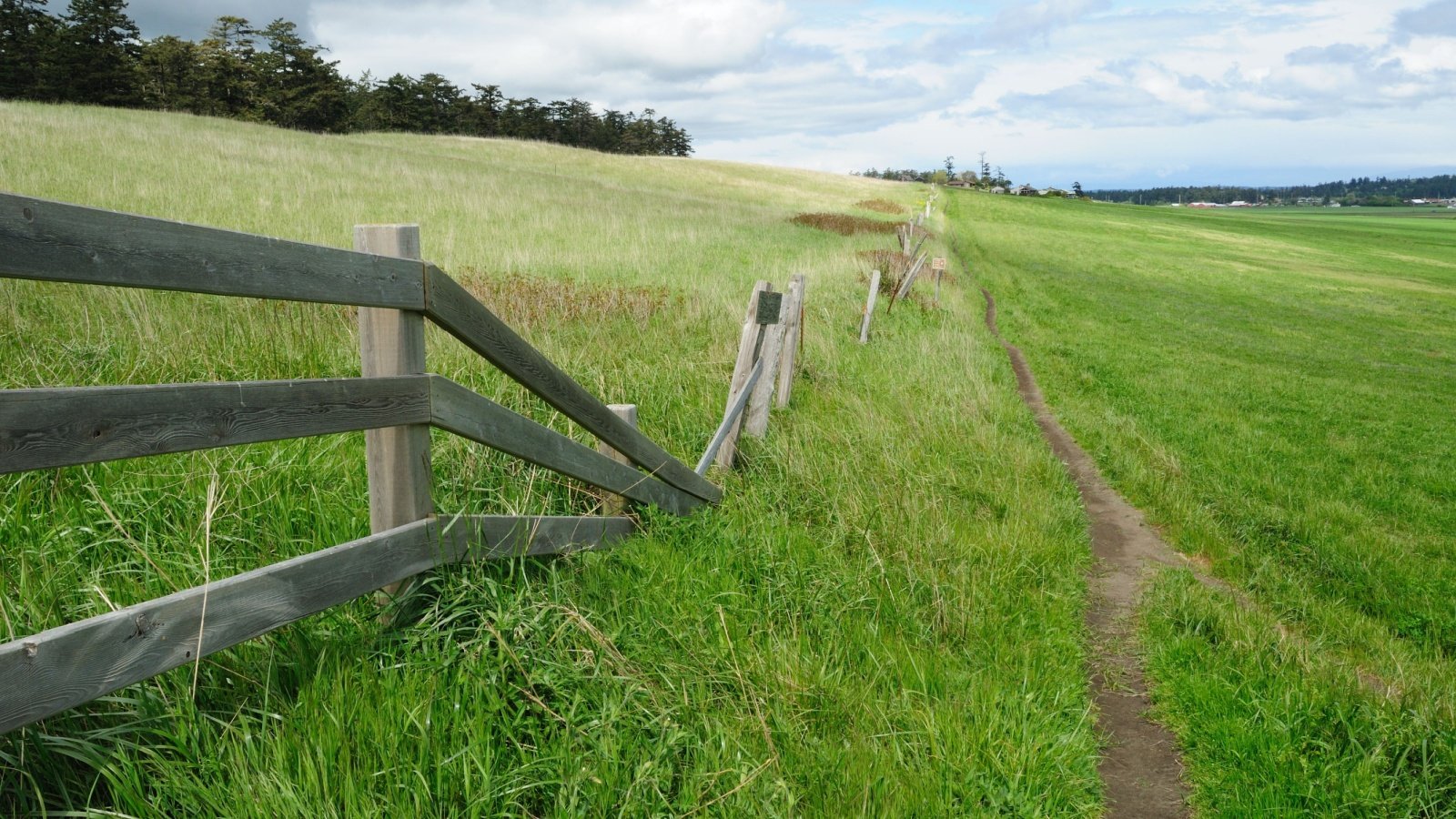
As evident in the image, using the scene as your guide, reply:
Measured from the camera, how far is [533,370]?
11.3ft

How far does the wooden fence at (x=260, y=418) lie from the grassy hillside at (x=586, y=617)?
0.31m

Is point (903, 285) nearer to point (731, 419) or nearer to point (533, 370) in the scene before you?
point (731, 419)

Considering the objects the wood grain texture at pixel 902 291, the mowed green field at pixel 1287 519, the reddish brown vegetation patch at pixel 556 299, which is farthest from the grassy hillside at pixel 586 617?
the wood grain texture at pixel 902 291

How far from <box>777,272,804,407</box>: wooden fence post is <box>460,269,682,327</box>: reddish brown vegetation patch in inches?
97.8

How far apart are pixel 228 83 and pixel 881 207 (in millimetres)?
53299

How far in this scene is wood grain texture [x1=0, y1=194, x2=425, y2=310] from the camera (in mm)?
1729

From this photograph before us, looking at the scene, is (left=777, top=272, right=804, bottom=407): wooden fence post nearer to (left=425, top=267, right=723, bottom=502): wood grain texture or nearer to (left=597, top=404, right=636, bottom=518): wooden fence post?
(left=425, top=267, right=723, bottom=502): wood grain texture

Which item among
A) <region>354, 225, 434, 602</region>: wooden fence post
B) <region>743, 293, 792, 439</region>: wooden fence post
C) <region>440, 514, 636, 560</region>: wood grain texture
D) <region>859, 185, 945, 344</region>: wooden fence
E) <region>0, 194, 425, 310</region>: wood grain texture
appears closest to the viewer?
<region>0, 194, 425, 310</region>: wood grain texture

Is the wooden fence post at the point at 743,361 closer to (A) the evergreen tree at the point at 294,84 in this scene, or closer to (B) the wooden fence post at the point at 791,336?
(B) the wooden fence post at the point at 791,336

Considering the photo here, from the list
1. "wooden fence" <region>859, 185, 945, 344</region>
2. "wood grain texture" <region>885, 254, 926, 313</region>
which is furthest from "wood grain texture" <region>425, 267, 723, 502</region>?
"wood grain texture" <region>885, 254, 926, 313</region>

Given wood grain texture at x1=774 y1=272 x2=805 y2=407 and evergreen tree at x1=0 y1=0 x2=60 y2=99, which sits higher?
evergreen tree at x1=0 y1=0 x2=60 y2=99

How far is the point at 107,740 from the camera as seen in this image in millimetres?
2316

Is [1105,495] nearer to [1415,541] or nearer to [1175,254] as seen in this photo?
[1415,541]

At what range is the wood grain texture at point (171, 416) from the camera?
1729 mm
